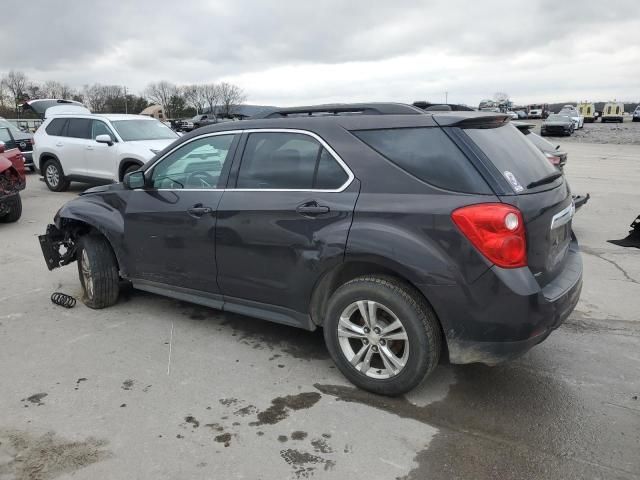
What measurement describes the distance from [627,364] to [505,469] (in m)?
1.69

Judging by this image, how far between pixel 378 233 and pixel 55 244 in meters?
3.57

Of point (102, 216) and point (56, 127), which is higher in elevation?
point (56, 127)

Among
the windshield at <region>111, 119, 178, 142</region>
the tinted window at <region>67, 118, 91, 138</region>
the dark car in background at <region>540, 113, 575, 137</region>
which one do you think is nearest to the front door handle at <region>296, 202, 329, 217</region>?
the windshield at <region>111, 119, 178, 142</region>

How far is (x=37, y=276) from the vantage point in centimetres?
593

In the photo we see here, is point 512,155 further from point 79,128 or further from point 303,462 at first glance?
point 79,128

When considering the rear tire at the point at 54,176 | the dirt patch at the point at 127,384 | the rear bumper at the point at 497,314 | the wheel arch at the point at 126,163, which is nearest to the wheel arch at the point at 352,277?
the rear bumper at the point at 497,314

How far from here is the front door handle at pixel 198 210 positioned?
394 cm

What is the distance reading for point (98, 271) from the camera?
470cm

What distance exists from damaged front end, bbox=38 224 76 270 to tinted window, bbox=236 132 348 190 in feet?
7.45

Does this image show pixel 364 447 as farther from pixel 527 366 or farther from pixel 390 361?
pixel 527 366

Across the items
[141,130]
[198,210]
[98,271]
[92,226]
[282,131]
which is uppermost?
[282,131]

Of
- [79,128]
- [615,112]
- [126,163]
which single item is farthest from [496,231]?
[615,112]

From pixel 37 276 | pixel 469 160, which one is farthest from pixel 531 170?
pixel 37 276

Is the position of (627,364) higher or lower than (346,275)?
lower
